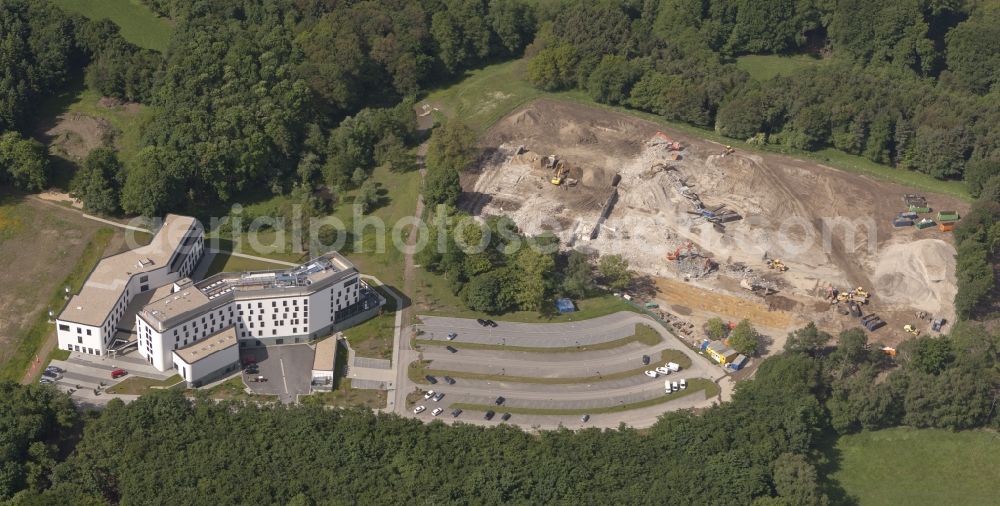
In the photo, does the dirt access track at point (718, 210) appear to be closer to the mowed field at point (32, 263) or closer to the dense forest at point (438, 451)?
the dense forest at point (438, 451)

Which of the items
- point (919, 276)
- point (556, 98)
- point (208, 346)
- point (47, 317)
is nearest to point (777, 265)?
point (919, 276)

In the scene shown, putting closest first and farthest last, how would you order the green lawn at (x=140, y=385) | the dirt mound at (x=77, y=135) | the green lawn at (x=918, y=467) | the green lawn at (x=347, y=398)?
the green lawn at (x=918, y=467)
the green lawn at (x=347, y=398)
the green lawn at (x=140, y=385)
the dirt mound at (x=77, y=135)

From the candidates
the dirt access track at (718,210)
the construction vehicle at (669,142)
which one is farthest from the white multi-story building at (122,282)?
the construction vehicle at (669,142)

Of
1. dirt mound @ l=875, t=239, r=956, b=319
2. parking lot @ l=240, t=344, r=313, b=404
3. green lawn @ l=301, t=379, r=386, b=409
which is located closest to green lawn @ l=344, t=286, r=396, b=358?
parking lot @ l=240, t=344, r=313, b=404

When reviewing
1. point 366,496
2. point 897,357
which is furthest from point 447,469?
point 897,357

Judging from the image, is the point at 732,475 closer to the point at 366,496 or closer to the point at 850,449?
the point at 850,449

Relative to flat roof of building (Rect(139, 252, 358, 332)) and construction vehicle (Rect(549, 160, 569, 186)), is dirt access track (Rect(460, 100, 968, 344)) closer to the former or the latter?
construction vehicle (Rect(549, 160, 569, 186))
